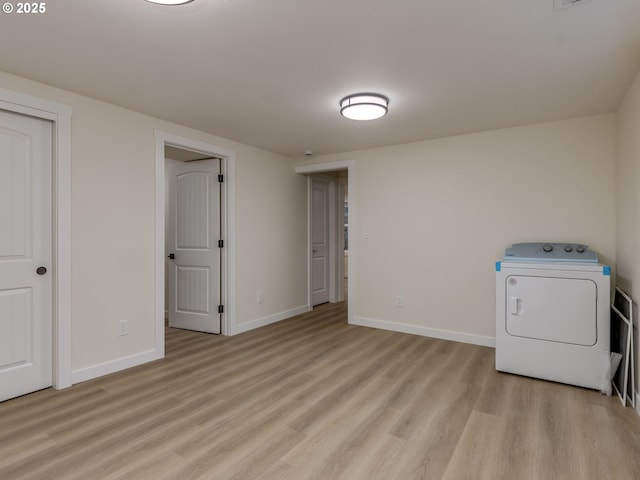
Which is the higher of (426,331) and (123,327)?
(123,327)

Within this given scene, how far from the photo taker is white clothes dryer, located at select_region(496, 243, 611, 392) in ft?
8.59

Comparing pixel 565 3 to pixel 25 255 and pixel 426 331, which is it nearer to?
pixel 426 331

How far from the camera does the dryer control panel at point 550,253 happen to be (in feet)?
9.45

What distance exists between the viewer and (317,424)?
2.16 m

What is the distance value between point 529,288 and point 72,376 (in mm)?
3592

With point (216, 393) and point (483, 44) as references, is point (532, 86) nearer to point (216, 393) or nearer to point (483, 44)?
point (483, 44)

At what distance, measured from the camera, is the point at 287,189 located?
4.92m

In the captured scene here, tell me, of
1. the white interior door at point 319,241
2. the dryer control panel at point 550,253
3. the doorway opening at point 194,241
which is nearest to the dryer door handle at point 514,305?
the dryer control panel at point 550,253

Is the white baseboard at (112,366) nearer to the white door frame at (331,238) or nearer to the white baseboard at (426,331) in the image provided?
the white baseboard at (426,331)

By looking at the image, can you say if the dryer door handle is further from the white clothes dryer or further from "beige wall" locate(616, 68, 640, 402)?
"beige wall" locate(616, 68, 640, 402)

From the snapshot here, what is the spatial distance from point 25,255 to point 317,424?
2327mm

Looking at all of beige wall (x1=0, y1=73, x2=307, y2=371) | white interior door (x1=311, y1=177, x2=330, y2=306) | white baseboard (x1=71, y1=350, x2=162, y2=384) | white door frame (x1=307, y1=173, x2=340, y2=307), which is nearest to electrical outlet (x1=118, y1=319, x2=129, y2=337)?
beige wall (x1=0, y1=73, x2=307, y2=371)

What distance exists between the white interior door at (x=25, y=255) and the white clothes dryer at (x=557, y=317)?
3531 mm

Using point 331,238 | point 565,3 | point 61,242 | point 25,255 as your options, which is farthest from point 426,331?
point 25,255
